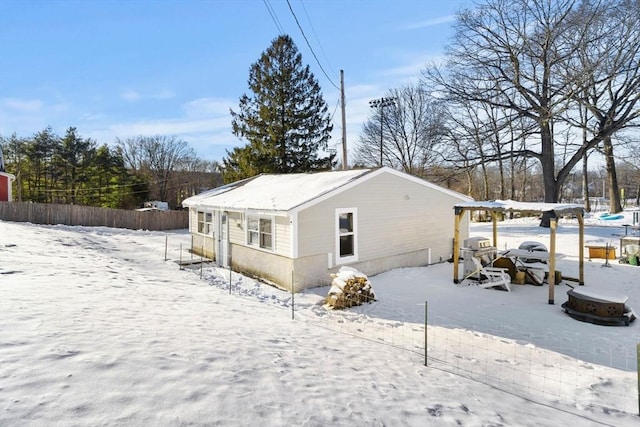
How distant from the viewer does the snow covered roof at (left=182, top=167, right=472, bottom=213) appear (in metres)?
10.0

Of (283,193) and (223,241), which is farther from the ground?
(283,193)

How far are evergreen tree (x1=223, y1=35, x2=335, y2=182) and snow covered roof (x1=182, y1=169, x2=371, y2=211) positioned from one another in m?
9.58

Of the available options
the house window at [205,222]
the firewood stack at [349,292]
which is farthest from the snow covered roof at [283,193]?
the firewood stack at [349,292]

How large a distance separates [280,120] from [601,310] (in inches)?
831

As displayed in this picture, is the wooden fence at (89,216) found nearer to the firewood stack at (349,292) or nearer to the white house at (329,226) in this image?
the white house at (329,226)

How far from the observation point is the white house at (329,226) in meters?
9.95

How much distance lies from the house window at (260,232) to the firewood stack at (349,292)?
2.95 meters

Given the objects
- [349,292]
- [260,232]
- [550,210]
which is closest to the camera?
[349,292]

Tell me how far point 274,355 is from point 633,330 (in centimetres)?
680

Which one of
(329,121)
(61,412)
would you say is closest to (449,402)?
(61,412)

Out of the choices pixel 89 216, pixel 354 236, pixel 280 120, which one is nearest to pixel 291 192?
pixel 354 236

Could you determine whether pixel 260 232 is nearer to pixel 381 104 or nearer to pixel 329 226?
pixel 329 226

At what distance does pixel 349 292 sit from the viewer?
8.38 m

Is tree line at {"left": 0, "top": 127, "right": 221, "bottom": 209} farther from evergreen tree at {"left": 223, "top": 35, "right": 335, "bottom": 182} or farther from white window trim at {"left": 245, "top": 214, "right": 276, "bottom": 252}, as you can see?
white window trim at {"left": 245, "top": 214, "right": 276, "bottom": 252}
